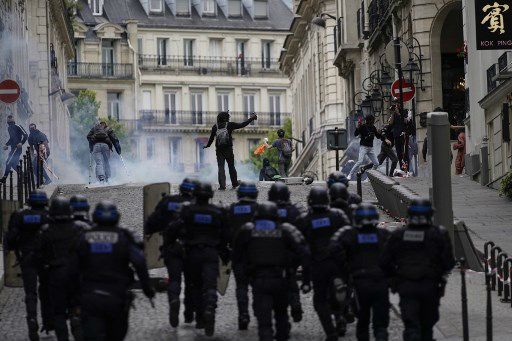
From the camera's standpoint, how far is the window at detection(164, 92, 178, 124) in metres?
93.9

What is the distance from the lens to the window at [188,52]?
95188 mm

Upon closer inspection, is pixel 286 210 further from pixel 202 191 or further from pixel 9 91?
pixel 9 91

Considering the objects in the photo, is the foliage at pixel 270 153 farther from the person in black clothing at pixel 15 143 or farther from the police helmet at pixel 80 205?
the police helmet at pixel 80 205

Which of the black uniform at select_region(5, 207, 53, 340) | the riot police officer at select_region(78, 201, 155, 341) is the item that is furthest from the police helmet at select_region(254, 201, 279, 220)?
the black uniform at select_region(5, 207, 53, 340)

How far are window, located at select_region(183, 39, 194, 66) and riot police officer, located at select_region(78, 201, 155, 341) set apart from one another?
81708 mm

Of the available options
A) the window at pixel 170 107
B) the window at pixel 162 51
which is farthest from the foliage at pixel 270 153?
the window at pixel 162 51

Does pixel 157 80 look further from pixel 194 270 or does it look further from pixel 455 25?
pixel 194 270

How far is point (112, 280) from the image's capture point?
1361 cm

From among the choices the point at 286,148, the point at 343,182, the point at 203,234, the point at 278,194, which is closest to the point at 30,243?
the point at 203,234

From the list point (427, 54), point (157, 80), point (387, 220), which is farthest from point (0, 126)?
point (157, 80)

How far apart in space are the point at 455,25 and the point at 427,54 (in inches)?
106

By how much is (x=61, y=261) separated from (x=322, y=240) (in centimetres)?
274

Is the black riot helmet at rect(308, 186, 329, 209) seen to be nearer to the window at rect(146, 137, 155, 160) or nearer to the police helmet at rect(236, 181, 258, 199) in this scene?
the police helmet at rect(236, 181, 258, 199)

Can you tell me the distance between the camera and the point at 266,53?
97.4 m
